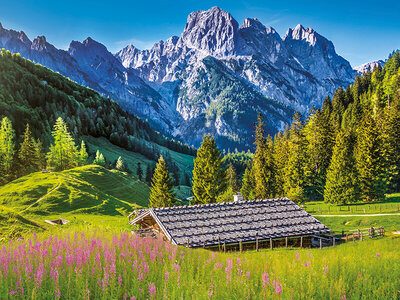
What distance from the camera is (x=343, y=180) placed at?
165 ft

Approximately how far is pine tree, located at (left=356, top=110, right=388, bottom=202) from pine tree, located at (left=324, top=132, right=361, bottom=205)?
151 centimetres

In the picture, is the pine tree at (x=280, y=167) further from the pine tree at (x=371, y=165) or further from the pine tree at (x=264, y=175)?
the pine tree at (x=371, y=165)

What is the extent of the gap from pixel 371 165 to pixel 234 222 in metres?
41.1

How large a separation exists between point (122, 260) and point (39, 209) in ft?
142

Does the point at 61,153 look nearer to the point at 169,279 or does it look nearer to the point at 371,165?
the point at 371,165

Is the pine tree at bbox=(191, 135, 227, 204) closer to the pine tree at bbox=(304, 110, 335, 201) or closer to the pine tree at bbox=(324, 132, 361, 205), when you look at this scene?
the pine tree at bbox=(304, 110, 335, 201)

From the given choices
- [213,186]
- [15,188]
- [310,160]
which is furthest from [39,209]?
[310,160]

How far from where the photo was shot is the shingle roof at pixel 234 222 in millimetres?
20062

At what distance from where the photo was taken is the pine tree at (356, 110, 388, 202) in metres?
50.6

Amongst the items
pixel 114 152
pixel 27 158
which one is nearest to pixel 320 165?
pixel 27 158

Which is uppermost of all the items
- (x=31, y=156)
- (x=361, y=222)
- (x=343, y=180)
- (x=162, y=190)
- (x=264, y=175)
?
(x=31, y=156)

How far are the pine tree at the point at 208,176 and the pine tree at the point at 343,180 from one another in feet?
64.7

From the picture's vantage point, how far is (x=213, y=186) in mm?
52375

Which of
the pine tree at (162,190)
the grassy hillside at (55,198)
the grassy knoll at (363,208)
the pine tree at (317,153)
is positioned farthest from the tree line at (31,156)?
the grassy knoll at (363,208)
